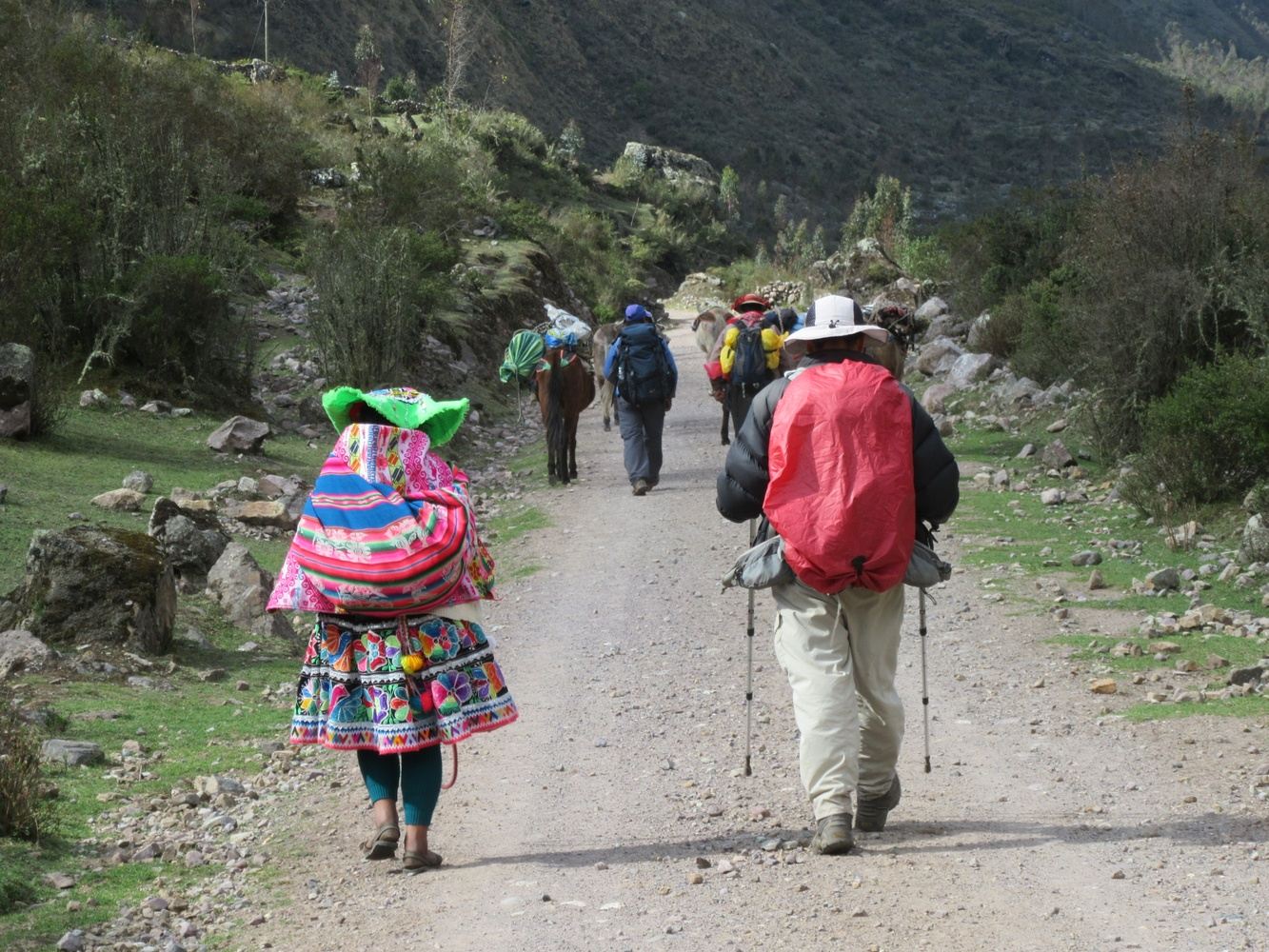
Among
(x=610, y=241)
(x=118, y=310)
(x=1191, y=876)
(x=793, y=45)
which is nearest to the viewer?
(x=1191, y=876)

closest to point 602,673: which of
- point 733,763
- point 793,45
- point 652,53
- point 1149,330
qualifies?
point 733,763

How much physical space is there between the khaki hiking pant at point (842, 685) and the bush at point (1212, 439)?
7385mm

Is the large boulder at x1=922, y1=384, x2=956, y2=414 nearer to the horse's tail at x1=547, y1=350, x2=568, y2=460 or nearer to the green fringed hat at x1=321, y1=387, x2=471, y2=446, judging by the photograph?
the horse's tail at x1=547, y1=350, x2=568, y2=460

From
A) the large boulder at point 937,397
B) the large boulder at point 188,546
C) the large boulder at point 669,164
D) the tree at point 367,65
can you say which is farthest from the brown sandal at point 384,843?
the large boulder at point 669,164

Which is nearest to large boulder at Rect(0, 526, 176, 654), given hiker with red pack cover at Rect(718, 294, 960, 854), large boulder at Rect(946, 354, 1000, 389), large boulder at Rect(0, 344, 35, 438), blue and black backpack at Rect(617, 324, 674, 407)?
hiker with red pack cover at Rect(718, 294, 960, 854)

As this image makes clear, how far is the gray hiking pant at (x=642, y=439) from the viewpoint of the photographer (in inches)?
584

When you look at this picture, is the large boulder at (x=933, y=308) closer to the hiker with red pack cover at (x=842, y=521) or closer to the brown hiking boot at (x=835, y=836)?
the hiker with red pack cover at (x=842, y=521)

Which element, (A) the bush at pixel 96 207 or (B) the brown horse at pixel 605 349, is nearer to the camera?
(A) the bush at pixel 96 207

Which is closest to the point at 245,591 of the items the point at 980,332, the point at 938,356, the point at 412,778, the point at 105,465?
the point at 105,465

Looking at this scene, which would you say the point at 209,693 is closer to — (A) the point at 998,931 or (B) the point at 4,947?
(B) the point at 4,947

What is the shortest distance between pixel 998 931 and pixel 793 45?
103 meters

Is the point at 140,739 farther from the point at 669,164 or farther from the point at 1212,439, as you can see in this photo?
the point at 669,164

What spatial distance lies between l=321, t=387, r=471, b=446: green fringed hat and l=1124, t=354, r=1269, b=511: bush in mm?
8219

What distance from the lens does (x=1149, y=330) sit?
48.9 ft
